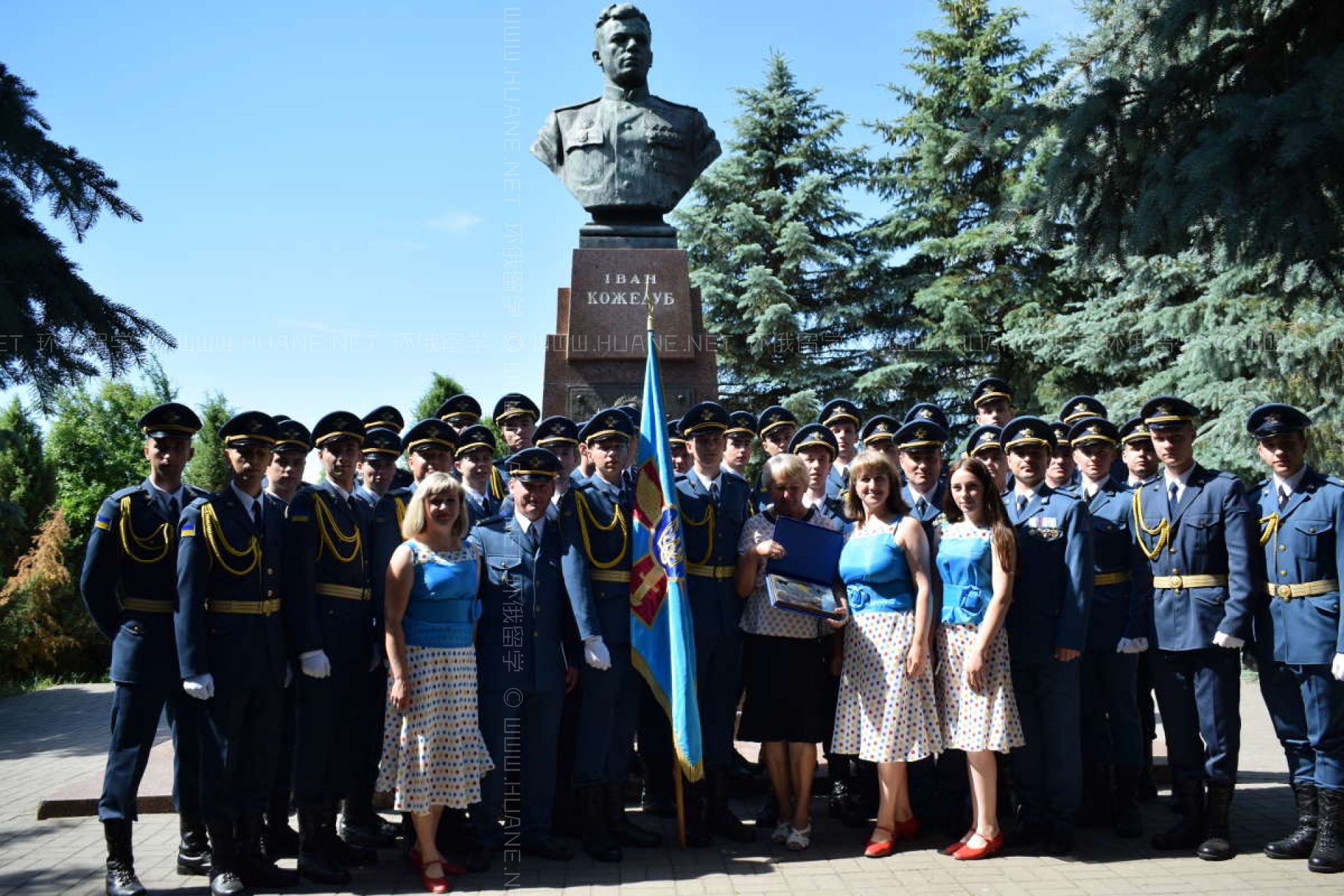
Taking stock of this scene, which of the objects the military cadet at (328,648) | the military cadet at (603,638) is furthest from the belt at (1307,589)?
the military cadet at (328,648)

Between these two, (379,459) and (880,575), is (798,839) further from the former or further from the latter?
(379,459)

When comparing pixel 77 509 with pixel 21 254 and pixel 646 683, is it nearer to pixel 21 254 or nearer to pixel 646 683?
pixel 21 254

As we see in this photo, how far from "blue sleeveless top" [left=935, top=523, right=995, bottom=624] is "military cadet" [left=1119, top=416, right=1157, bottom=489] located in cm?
131

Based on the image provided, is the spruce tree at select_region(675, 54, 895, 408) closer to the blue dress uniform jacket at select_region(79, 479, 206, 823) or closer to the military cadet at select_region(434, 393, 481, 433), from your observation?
the military cadet at select_region(434, 393, 481, 433)

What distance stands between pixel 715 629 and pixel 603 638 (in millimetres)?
545

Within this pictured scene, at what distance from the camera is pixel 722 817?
5.16 meters

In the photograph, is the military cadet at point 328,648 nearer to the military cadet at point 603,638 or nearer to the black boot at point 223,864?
the black boot at point 223,864

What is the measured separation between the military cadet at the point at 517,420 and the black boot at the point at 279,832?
241 centimetres

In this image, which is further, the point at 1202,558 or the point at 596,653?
the point at 1202,558

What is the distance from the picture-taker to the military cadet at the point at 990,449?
5629 mm

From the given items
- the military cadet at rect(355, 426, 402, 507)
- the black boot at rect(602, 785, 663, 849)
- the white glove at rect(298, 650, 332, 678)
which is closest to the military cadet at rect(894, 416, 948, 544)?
the black boot at rect(602, 785, 663, 849)

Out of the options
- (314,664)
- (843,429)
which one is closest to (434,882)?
(314,664)

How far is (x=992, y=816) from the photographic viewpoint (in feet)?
15.7

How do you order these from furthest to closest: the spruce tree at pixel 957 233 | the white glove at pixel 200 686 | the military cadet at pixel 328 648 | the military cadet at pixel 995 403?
1. the spruce tree at pixel 957 233
2. the military cadet at pixel 995 403
3. the military cadet at pixel 328 648
4. the white glove at pixel 200 686
